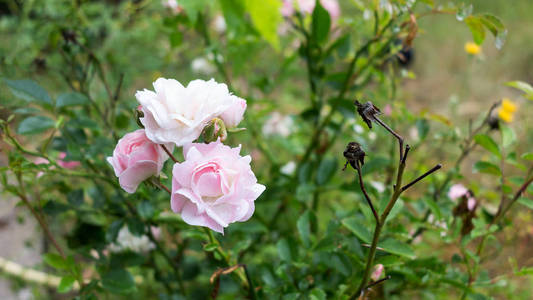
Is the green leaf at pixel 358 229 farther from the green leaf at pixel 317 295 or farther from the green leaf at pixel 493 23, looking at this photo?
the green leaf at pixel 493 23

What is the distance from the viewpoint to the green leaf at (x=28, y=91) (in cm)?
63

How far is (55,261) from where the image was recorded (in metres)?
0.63

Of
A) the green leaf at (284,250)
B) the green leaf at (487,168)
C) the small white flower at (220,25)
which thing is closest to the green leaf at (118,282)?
the green leaf at (284,250)

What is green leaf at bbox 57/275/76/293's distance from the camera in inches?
23.7

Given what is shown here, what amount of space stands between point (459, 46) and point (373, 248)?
9.16ft

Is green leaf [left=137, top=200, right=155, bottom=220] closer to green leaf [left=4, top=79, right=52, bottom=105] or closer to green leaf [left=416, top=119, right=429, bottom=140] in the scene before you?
green leaf [left=4, top=79, right=52, bottom=105]

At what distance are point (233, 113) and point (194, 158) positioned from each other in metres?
0.08

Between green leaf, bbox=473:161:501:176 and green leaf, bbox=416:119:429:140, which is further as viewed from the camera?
green leaf, bbox=416:119:429:140

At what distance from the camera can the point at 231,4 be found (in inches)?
30.5

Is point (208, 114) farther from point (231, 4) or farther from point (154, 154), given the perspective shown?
point (231, 4)

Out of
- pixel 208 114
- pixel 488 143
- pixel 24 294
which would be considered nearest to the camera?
pixel 208 114

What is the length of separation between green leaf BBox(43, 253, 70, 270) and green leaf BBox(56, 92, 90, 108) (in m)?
0.24

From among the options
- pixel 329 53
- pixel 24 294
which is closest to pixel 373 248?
pixel 329 53

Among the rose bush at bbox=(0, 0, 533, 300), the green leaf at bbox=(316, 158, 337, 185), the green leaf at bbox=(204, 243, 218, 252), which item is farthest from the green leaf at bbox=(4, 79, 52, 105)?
the green leaf at bbox=(316, 158, 337, 185)
